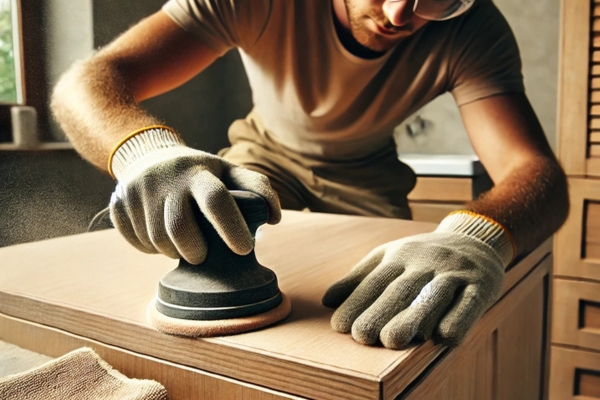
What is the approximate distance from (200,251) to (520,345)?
59cm

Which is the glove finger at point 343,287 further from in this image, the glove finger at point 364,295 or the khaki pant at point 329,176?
the khaki pant at point 329,176

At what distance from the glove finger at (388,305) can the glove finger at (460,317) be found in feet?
0.12

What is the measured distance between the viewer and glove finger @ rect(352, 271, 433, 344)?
49cm

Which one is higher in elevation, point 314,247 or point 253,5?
point 253,5

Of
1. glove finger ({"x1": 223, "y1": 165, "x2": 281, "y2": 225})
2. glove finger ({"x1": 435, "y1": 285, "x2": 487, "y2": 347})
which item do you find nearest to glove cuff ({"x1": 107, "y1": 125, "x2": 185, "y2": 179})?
glove finger ({"x1": 223, "y1": 165, "x2": 281, "y2": 225})

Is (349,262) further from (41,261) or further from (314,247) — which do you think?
(41,261)

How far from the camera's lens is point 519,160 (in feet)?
3.56

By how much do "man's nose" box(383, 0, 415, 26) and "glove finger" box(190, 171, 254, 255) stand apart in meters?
0.67

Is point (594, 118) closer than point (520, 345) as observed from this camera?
No

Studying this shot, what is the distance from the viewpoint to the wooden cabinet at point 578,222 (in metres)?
1.11

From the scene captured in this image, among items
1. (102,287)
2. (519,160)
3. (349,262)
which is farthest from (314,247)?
(519,160)

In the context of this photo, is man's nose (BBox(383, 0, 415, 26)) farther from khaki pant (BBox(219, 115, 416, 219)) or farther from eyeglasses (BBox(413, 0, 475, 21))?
khaki pant (BBox(219, 115, 416, 219))

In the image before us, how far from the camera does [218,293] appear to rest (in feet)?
1.75

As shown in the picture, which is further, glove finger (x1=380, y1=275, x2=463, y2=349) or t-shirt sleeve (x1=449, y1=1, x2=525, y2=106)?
t-shirt sleeve (x1=449, y1=1, x2=525, y2=106)
